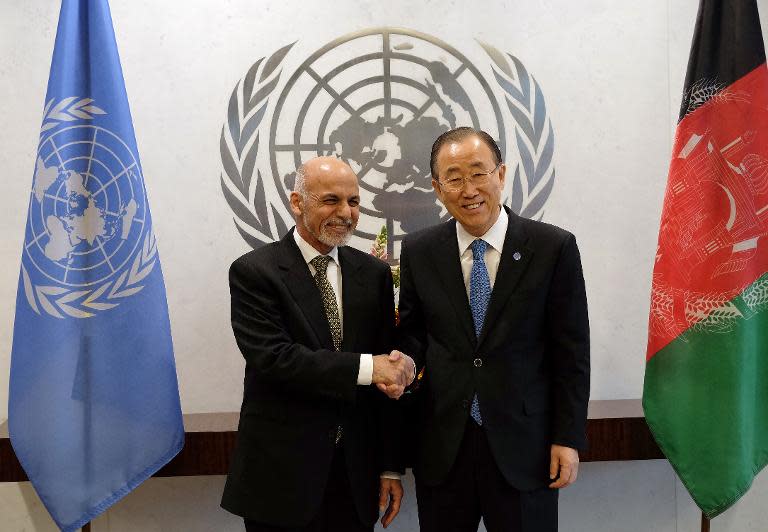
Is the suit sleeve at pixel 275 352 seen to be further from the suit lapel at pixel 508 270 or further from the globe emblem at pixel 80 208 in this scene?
the globe emblem at pixel 80 208

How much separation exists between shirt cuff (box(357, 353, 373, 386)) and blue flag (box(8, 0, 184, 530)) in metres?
0.86

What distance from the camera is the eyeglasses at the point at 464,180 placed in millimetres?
1921

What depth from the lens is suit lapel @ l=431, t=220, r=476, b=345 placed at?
6.27 feet

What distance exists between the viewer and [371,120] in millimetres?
2814

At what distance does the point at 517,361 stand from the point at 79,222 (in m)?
1.48

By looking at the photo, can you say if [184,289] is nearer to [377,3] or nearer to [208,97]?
[208,97]

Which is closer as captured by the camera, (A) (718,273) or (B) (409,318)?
(B) (409,318)

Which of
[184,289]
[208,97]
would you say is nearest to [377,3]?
[208,97]

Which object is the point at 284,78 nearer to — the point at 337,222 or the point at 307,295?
the point at 337,222

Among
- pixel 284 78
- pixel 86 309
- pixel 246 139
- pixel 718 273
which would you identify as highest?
pixel 284 78

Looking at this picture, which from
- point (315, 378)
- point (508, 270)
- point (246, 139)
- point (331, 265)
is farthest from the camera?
point (246, 139)

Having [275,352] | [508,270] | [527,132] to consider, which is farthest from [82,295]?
[527,132]

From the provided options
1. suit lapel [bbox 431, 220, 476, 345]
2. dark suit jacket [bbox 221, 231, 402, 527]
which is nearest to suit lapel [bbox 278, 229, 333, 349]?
dark suit jacket [bbox 221, 231, 402, 527]

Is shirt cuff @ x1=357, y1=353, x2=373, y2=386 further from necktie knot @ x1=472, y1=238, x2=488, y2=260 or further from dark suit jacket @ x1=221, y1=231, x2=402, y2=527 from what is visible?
necktie knot @ x1=472, y1=238, x2=488, y2=260
